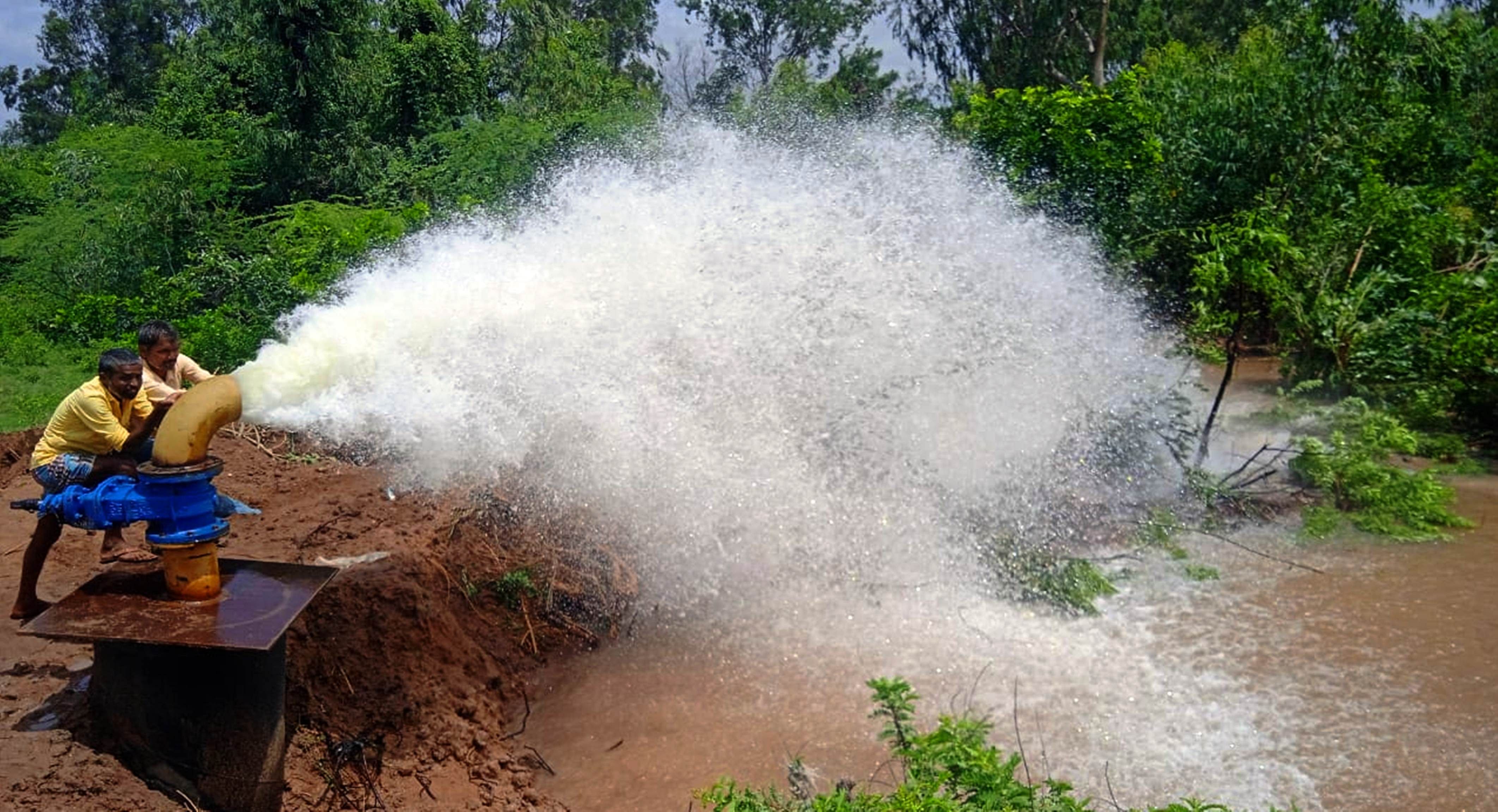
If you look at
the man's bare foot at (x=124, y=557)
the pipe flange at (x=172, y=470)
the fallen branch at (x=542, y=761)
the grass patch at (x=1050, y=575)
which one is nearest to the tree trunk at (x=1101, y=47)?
the grass patch at (x=1050, y=575)

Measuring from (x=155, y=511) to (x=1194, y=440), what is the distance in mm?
7316

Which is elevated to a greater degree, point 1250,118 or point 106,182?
point 1250,118

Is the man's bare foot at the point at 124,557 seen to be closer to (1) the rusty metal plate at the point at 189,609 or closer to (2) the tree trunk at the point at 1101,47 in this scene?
(1) the rusty metal plate at the point at 189,609

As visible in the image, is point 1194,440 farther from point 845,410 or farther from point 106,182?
point 106,182

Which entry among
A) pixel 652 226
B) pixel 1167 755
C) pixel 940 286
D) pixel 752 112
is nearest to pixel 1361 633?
pixel 1167 755

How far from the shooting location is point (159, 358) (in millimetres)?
4977

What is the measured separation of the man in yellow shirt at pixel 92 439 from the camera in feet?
15.2

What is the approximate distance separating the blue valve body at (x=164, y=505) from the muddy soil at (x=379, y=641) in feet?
→ 2.47

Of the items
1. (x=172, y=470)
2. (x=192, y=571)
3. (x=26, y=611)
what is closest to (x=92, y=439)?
(x=26, y=611)

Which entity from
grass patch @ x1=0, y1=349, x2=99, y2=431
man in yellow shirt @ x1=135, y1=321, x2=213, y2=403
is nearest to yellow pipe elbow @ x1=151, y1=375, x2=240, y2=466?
man in yellow shirt @ x1=135, y1=321, x2=213, y2=403

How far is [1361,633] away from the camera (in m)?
5.93

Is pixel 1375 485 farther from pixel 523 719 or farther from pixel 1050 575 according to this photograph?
pixel 523 719

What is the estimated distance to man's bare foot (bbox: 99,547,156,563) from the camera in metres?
5.32

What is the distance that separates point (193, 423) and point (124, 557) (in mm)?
2139
